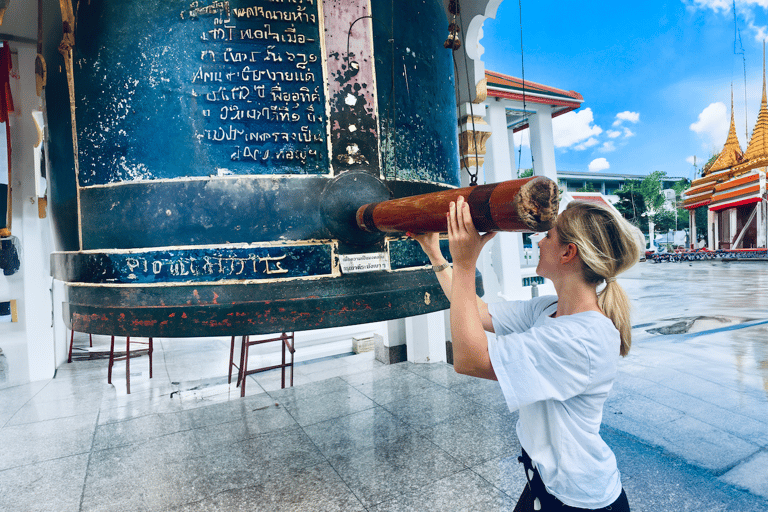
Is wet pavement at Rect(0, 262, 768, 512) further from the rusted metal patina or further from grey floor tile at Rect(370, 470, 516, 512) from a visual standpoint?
the rusted metal patina

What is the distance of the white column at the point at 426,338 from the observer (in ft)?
21.6

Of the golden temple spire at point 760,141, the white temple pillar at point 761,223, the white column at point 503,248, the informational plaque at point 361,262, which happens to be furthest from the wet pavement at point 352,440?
the golden temple spire at point 760,141

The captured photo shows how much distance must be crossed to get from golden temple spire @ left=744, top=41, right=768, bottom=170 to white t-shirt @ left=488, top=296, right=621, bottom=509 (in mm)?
35670

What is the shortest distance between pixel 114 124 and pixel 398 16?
3.50 feet

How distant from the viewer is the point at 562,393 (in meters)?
1.53

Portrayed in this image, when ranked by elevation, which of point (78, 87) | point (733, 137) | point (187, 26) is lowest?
point (78, 87)

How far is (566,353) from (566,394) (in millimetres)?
136

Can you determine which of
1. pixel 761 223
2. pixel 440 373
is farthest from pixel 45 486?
pixel 761 223

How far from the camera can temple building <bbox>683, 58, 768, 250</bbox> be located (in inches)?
1154

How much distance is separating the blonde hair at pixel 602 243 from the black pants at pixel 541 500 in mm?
629

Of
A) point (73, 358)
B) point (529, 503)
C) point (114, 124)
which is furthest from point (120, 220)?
point (73, 358)

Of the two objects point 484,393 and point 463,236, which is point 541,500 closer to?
point 463,236

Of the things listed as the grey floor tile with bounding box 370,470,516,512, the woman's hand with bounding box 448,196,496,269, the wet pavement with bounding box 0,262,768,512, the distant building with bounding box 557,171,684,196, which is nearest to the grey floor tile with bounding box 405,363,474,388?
the wet pavement with bounding box 0,262,768,512

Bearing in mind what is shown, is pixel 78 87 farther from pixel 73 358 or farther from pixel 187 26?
pixel 73 358
